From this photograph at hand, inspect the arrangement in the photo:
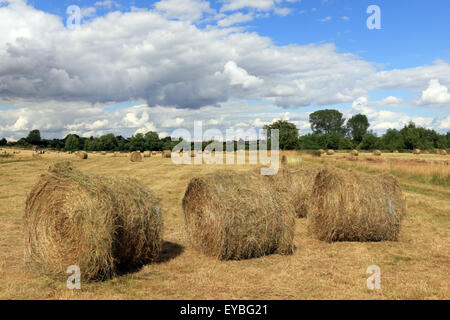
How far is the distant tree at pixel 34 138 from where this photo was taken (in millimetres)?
92750

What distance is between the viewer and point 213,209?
8359 mm

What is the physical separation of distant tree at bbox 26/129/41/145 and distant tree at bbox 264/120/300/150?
198ft

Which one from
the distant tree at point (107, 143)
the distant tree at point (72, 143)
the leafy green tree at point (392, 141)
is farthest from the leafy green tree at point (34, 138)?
the leafy green tree at point (392, 141)

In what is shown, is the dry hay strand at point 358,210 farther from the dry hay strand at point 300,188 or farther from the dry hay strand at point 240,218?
the dry hay strand at point 300,188

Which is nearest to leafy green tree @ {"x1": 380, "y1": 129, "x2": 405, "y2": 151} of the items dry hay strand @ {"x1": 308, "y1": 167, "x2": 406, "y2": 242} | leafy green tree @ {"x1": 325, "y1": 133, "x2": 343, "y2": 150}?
leafy green tree @ {"x1": 325, "y1": 133, "x2": 343, "y2": 150}

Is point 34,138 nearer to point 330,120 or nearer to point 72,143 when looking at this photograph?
point 72,143

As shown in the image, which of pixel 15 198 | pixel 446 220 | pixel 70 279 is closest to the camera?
pixel 70 279

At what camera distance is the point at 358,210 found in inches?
379

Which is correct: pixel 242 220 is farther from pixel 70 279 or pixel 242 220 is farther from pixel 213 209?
pixel 70 279

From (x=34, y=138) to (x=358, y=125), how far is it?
3972 inches

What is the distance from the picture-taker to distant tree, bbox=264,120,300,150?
59622mm

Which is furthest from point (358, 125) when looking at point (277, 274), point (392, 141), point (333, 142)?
point (277, 274)
